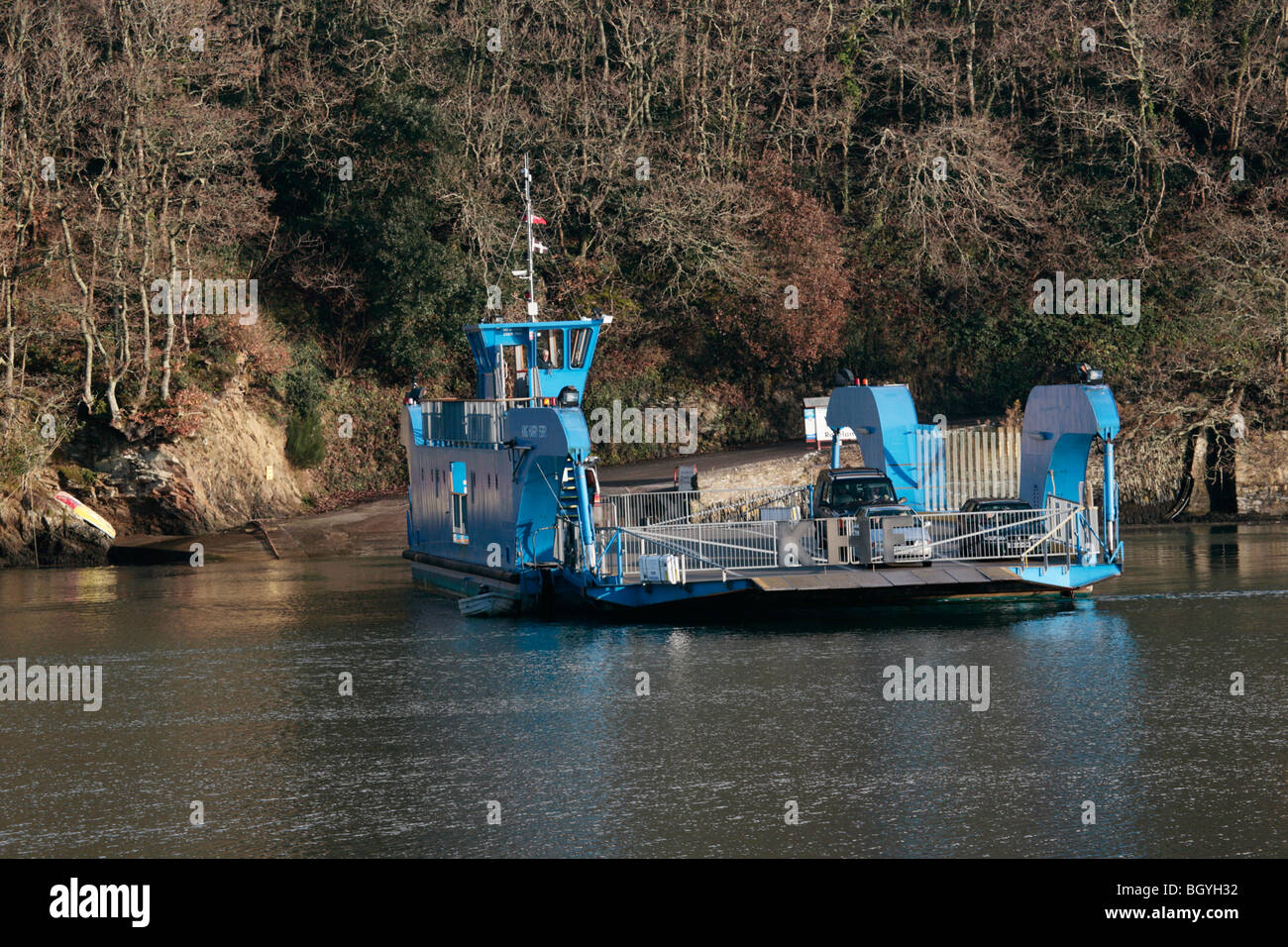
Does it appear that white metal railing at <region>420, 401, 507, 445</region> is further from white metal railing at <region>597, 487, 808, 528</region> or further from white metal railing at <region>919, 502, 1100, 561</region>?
white metal railing at <region>919, 502, 1100, 561</region>

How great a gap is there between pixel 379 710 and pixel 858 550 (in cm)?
1086

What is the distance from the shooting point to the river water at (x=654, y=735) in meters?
16.1

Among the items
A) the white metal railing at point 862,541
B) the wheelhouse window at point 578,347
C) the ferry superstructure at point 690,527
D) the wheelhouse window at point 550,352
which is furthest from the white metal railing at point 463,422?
the white metal railing at point 862,541

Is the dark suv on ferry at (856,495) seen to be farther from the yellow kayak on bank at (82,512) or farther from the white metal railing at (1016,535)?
the yellow kayak on bank at (82,512)

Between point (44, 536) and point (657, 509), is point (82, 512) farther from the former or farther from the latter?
point (657, 509)

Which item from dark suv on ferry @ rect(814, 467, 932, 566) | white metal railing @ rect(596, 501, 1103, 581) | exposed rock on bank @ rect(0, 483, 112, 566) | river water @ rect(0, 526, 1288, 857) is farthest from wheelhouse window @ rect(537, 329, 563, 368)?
exposed rock on bank @ rect(0, 483, 112, 566)

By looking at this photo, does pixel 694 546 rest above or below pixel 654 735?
above

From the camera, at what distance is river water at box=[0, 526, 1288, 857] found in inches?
635

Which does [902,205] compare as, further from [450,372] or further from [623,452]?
[450,372]

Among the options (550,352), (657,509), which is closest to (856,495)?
(657,509)

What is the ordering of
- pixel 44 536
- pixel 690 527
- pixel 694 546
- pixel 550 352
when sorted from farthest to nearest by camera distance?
1. pixel 44 536
2. pixel 550 352
3. pixel 694 546
4. pixel 690 527

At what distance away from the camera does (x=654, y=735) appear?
20.5m
